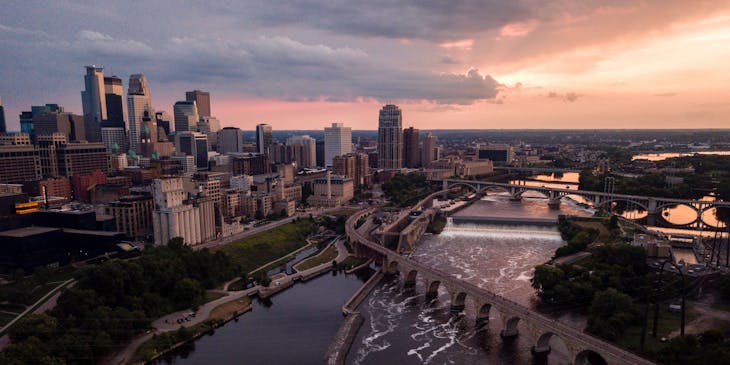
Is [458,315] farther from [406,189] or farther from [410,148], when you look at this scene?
[410,148]

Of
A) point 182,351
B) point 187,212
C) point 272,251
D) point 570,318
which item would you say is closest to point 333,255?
point 272,251

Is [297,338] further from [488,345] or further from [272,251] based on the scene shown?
[272,251]

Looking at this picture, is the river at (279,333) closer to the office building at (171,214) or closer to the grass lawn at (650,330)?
the office building at (171,214)

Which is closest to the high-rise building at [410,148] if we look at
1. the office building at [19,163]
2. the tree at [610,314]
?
the office building at [19,163]

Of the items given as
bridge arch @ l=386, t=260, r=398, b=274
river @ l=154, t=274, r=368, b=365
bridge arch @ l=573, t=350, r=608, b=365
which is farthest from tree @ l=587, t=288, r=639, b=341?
bridge arch @ l=386, t=260, r=398, b=274

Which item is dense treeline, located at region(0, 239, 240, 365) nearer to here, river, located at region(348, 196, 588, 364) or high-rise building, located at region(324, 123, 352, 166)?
river, located at region(348, 196, 588, 364)

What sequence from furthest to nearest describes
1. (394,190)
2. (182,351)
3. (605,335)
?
1. (394,190)
2. (182,351)
3. (605,335)
